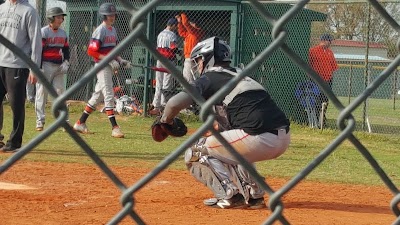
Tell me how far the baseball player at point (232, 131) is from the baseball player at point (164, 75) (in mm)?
9009

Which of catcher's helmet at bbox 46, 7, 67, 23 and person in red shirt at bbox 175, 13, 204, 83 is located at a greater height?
catcher's helmet at bbox 46, 7, 67, 23

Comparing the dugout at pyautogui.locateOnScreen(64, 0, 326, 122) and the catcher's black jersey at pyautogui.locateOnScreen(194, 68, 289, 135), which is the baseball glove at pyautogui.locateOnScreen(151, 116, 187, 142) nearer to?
the catcher's black jersey at pyautogui.locateOnScreen(194, 68, 289, 135)

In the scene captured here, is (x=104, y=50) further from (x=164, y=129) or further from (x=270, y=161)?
(x=164, y=129)

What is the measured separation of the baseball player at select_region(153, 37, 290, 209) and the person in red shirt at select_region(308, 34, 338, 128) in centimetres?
823

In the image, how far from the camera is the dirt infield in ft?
18.5


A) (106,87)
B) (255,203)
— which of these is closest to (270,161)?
(106,87)

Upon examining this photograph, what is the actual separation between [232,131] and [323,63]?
28.9 feet

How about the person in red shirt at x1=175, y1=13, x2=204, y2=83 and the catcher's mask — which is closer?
the catcher's mask

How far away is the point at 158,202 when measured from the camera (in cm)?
628

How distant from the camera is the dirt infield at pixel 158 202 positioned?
563 cm

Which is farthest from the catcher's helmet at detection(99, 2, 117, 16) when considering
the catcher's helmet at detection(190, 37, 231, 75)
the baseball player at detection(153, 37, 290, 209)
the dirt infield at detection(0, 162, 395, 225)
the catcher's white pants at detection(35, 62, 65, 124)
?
the catcher's helmet at detection(190, 37, 231, 75)

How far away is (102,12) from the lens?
1102 cm

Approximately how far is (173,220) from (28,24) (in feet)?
13.1

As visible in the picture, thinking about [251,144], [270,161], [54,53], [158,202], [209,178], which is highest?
[54,53]
